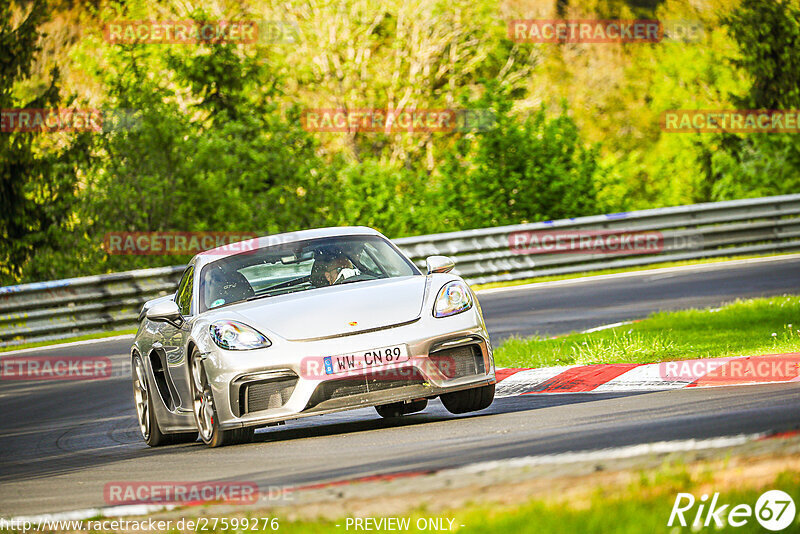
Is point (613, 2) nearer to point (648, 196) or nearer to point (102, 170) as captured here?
point (648, 196)

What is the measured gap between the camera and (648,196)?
47.1 meters

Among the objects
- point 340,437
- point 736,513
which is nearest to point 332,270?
point 340,437

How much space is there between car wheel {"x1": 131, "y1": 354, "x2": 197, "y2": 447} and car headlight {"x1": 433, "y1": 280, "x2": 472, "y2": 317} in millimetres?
2434

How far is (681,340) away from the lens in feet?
36.2

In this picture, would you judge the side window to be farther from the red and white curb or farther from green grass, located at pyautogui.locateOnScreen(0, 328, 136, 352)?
green grass, located at pyautogui.locateOnScreen(0, 328, 136, 352)

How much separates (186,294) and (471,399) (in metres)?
2.40

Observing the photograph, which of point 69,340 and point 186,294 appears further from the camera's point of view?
point 69,340

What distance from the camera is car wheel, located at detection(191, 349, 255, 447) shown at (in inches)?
319

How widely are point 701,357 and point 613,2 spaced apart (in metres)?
52.9

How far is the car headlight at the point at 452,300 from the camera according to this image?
8211 millimetres

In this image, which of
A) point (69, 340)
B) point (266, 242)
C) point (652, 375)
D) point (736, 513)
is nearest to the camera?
point (736, 513)

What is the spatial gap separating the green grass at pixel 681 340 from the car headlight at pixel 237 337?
3.33 meters

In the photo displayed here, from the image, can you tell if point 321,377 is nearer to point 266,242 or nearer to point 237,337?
point 237,337

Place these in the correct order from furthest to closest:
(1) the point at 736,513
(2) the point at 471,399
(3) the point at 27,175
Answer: (3) the point at 27,175
(2) the point at 471,399
(1) the point at 736,513
